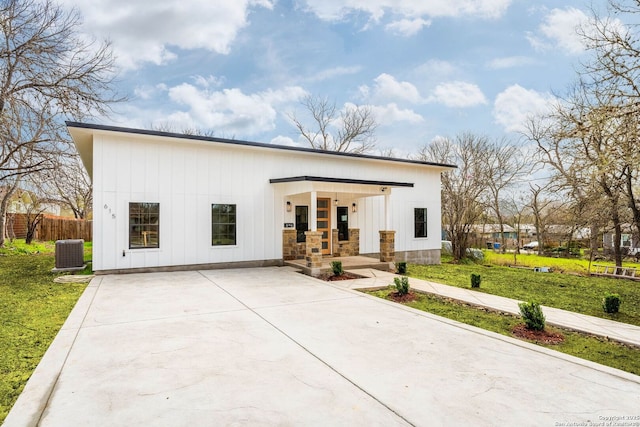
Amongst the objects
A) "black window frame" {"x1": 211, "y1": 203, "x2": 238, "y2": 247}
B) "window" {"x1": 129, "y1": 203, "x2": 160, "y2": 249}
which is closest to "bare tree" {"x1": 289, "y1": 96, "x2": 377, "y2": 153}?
"black window frame" {"x1": 211, "y1": 203, "x2": 238, "y2": 247}

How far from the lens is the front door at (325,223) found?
40.5ft

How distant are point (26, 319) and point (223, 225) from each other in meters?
5.78

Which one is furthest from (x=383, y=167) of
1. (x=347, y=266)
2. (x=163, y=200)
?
(x=163, y=200)

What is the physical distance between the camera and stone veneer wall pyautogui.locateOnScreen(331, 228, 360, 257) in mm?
12500

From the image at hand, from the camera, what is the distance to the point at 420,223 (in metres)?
14.6

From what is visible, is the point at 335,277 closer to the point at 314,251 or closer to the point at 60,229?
the point at 314,251

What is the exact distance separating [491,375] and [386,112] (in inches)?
1046

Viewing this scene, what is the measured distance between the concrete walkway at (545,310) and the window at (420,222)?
→ 5444 mm

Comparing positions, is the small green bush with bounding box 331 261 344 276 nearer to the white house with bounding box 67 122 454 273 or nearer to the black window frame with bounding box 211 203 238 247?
the white house with bounding box 67 122 454 273

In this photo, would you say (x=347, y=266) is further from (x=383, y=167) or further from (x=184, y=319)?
(x=184, y=319)

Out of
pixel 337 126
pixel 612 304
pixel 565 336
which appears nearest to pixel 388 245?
pixel 612 304

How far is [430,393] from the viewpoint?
2.96 m

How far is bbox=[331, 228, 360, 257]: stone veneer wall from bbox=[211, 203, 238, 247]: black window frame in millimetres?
3611

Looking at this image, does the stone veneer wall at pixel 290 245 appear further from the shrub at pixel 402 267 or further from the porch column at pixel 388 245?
the shrub at pixel 402 267
